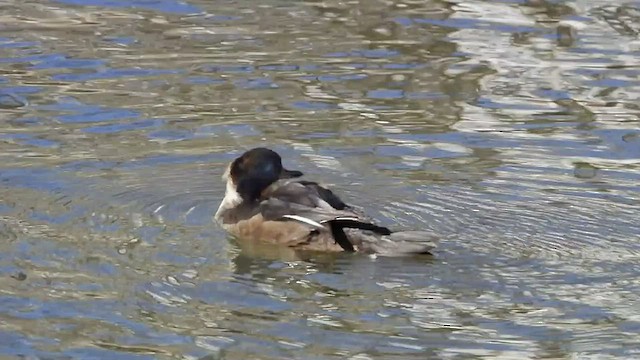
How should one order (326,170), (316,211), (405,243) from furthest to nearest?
(326,170), (316,211), (405,243)

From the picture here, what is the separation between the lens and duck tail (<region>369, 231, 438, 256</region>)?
9.65m

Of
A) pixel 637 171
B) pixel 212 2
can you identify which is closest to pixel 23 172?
pixel 637 171

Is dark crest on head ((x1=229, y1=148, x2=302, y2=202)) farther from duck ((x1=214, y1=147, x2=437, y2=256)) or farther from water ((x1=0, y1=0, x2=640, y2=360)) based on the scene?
water ((x1=0, y1=0, x2=640, y2=360))

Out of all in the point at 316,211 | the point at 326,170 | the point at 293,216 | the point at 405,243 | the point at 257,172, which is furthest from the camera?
the point at 326,170

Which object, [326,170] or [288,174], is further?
[326,170]

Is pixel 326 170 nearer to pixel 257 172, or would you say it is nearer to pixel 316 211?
pixel 257 172

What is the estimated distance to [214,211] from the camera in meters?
11.0

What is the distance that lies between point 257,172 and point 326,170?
91cm

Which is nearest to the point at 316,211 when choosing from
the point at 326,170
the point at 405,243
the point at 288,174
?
the point at 405,243

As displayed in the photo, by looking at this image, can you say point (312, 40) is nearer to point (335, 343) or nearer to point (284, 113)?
point (284, 113)

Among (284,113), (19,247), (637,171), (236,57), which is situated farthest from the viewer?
(236,57)

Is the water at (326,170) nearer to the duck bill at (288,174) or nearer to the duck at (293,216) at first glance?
the duck at (293,216)

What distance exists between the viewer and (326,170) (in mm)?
11758

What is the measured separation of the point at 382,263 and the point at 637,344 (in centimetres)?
189
